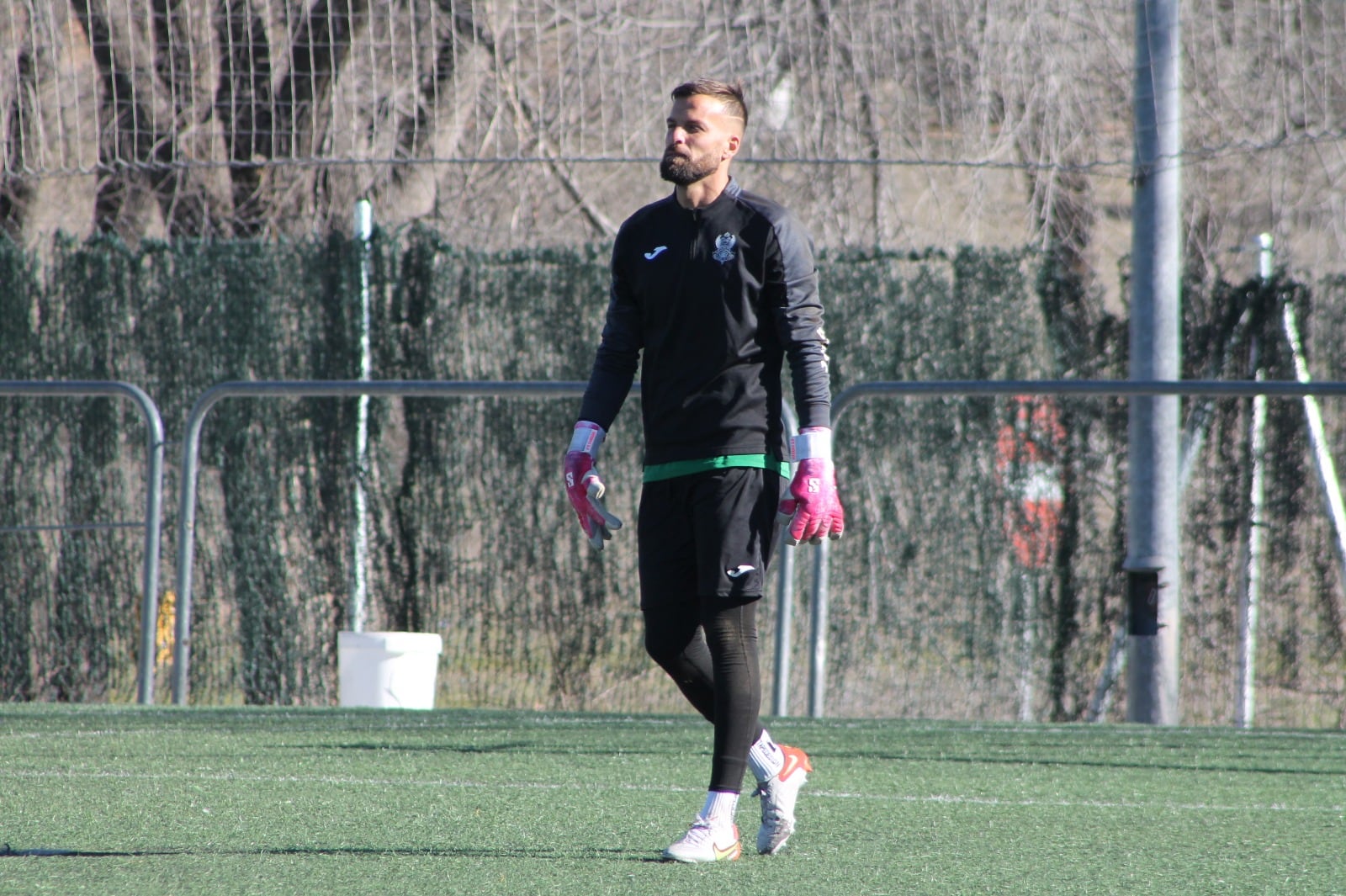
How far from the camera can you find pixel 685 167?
4.31 m

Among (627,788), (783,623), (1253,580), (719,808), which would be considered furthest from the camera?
(1253,580)

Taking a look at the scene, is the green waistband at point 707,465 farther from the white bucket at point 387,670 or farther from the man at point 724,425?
the white bucket at point 387,670

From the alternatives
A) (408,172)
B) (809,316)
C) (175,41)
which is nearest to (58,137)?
(175,41)

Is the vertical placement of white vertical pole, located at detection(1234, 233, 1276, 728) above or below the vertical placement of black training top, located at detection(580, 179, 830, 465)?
below

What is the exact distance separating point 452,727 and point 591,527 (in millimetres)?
2994

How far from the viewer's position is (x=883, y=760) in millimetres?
6355

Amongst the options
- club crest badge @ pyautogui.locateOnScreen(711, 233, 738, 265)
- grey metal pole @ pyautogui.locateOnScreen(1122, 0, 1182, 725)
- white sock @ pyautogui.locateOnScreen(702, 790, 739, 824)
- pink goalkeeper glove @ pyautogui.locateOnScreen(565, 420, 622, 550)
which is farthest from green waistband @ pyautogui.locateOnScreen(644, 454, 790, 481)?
grey metal pole @ pyautogui.locateOnScreen(1122, 0, 1182, 725)

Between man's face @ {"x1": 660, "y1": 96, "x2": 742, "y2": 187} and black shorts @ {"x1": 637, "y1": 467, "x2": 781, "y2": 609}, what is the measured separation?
74 cm

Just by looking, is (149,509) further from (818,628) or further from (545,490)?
(818,628)

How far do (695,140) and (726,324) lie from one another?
461mm

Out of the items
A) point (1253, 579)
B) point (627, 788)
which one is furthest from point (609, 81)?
point (627, 788)

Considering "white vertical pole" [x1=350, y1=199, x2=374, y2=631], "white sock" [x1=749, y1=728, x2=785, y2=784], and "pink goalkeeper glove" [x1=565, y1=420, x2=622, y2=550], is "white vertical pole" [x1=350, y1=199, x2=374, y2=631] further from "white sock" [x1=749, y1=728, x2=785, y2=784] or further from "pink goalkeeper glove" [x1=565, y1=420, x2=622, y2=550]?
"white sock" [x1=749, y1=728, x2=785, y2=784]

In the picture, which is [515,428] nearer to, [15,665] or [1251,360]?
[15,665]

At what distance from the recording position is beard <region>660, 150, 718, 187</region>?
430cm
